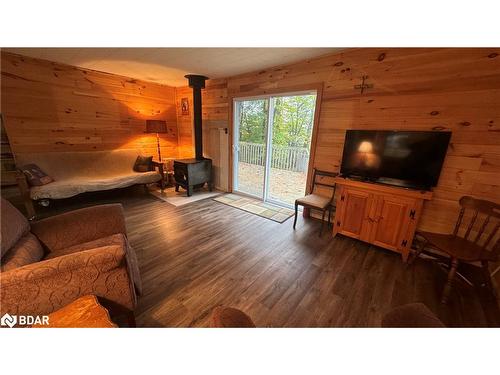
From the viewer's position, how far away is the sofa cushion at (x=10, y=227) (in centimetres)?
102

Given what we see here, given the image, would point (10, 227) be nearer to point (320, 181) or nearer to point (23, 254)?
point (23, 254)

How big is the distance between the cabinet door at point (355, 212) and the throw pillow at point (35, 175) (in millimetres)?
4107

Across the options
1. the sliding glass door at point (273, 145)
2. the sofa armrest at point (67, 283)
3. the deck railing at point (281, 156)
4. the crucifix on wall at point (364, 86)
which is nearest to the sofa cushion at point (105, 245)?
the sofa armrest at point (67, 283)

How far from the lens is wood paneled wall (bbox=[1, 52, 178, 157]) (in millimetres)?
2820

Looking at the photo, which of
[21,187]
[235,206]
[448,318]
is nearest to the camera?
[448,318]

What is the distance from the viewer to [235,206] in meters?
3.30

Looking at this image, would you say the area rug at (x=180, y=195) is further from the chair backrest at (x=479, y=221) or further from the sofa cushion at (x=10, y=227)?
the chair backrest at (x=479, y=221)

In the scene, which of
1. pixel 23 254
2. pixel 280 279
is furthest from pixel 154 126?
pixel 280 279

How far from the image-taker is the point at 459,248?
1.58 m

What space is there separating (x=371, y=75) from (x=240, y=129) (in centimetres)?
222

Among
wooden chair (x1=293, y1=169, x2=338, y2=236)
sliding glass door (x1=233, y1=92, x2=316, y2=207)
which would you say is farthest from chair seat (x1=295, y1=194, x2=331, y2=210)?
sliding glass door (x1=233, y1=92, x2=316, y2=207)
